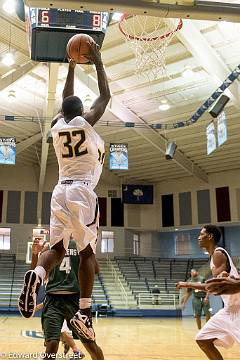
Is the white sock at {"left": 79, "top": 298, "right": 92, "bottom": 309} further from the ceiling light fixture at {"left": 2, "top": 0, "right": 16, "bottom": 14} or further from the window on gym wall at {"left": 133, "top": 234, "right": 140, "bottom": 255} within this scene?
the window on gym wall at {"left": 133, "top": 234, "right": 140, "bottom": 255}

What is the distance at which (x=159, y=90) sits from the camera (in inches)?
622

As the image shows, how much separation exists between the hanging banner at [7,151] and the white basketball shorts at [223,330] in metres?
11.6

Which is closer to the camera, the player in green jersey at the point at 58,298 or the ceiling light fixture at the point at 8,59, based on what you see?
the player in green jersey at the point at 58,298

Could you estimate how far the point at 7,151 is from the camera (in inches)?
599

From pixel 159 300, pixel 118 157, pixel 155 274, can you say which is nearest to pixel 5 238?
pixel 155 274

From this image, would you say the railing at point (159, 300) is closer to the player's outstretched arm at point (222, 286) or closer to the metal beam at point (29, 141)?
the metal beam at point (29, 141)

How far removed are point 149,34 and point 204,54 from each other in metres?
3.53

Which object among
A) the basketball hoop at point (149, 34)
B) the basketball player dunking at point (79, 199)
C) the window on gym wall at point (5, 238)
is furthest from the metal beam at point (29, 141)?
the basketball player dunking at point (79, 199)

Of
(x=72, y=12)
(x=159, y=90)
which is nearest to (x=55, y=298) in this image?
(x=72, y=12)

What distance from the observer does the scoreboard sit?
5.66 meters

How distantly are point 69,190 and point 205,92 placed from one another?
44.3 ft

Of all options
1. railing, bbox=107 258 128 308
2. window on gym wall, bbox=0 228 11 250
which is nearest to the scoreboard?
railing, bbox=107 258 128 308

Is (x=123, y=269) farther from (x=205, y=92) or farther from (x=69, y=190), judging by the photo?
(x=69, y=190)

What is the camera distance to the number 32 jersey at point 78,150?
3.36m
